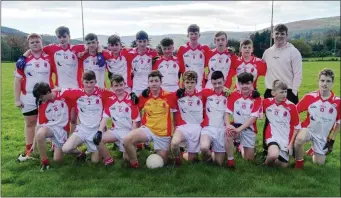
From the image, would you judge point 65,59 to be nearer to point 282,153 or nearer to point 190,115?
point 190,115

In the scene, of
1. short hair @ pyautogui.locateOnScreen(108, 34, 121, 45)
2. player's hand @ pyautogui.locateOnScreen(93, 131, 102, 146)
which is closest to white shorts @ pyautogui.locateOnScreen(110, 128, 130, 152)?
player's hand @ pyautogui.locateOnScreen(93, 131, 102, 146)

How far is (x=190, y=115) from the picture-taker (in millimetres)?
5883

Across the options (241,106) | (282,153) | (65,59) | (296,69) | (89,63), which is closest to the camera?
(282,153)

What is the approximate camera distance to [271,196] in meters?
4.61

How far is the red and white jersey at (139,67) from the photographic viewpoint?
6.84 meters

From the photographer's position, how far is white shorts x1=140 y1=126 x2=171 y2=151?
18.5 feet

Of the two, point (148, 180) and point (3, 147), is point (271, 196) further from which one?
point (3, 147)

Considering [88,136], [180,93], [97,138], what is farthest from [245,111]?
[88,136]

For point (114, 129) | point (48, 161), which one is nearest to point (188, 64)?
point (114, 129)

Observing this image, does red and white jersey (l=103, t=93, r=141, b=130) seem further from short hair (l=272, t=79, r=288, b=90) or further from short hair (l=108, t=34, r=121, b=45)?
short hair (l=272, t=79, r=288, b=90)

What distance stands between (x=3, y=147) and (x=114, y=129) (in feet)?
8.78

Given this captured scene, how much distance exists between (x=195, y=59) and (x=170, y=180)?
8.71 ft

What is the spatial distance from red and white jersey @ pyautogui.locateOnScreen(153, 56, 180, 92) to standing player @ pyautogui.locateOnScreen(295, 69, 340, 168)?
2253mm

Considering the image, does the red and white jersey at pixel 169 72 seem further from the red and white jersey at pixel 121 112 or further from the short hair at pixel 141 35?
the red and white jersey at pixel 121 112
